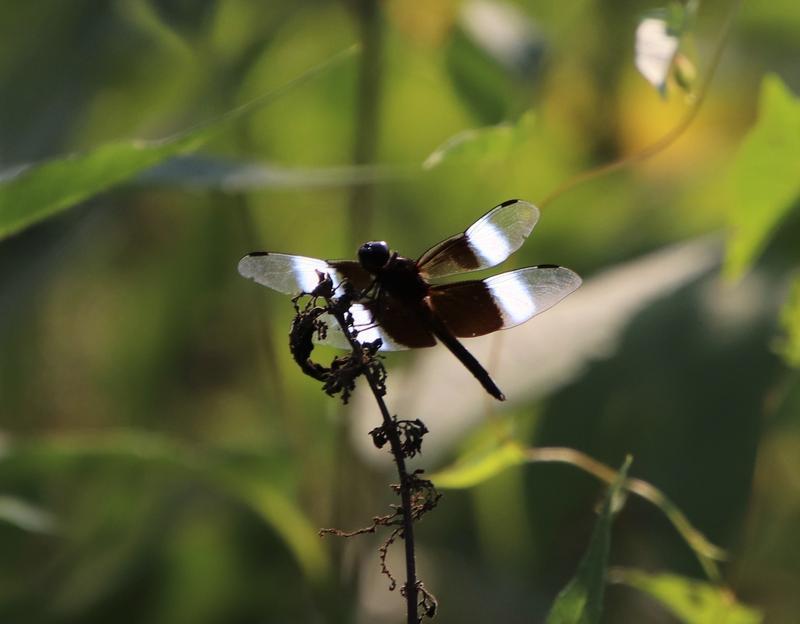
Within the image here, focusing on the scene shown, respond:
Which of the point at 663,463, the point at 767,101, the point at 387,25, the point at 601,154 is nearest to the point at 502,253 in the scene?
the point at 767,101

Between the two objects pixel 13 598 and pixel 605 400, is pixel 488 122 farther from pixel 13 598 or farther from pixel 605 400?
pixel 13 598

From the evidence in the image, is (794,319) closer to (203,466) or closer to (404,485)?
(404,485)

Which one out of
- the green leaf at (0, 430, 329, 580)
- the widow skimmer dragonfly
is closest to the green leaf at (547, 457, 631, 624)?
the widow skimmer dragonfly

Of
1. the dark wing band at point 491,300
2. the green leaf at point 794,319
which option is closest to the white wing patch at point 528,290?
the dark wing band at point 491,300

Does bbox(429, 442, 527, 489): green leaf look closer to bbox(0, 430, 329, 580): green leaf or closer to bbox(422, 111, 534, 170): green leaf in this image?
bbox(422, 111, 534, 170): green leaf

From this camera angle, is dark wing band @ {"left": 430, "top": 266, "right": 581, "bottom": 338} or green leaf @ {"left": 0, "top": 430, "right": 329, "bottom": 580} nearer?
dark wing band @ {"left": 430, "top": 266, "right": 581, "bottom": 338}
